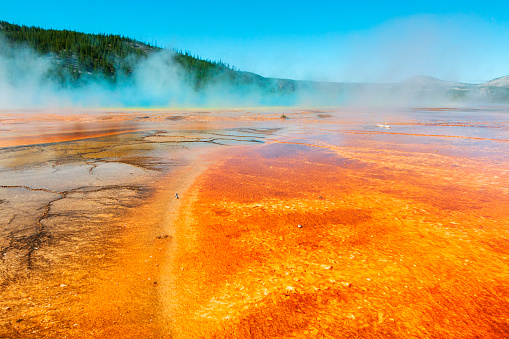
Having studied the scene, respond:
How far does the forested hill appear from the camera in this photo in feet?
194

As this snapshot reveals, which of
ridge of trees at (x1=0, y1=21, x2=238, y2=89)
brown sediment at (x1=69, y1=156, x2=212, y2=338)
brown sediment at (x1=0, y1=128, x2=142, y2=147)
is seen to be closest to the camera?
brown sediment at (x1=69, y1=156, x2=212, y2=338)

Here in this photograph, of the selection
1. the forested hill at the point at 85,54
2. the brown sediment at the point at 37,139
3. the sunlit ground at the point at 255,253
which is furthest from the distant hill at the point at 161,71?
the sunlit ground at the point at 255,253

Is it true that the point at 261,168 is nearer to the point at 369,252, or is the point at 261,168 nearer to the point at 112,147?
the point at 369,252

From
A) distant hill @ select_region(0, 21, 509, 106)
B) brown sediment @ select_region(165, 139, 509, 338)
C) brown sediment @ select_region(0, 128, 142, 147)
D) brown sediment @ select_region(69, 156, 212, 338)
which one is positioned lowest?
brown sediment @ select_region(0, 128, 142, 147)

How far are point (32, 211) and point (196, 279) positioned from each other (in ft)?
8.83

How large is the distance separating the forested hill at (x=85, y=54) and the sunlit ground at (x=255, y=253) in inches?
2596

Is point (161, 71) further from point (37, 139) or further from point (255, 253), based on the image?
point (255, 253)

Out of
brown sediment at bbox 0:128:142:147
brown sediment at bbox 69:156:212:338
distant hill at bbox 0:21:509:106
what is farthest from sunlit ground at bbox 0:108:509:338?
distant hill at bbox 0:21:509:106

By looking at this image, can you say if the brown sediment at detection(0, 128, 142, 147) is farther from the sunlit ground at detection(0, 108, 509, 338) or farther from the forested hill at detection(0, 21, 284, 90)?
the forested hill at detection(0, 21, 284, 90)

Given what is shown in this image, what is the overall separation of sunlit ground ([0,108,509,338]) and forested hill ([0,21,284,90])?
216ft

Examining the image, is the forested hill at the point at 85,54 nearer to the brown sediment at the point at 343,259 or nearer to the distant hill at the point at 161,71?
the distant hill at the point at 161,71

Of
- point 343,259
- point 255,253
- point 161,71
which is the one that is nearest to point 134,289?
point 255,253

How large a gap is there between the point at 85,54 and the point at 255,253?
7640cm

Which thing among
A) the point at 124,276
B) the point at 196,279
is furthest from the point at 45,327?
the point at 196,279
